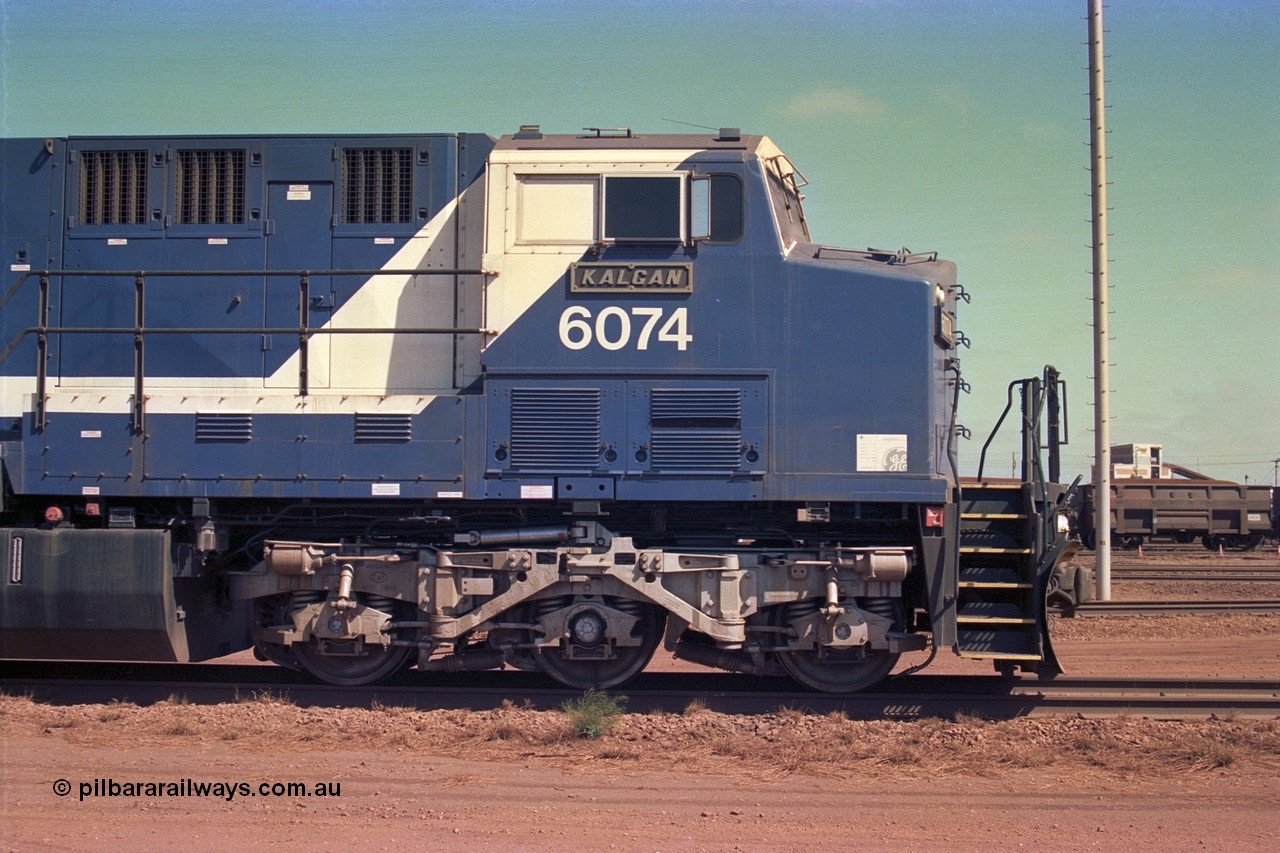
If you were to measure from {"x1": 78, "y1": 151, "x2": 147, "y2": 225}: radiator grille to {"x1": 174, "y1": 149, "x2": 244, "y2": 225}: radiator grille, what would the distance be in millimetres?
344

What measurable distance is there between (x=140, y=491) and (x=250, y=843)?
4329 millimetres

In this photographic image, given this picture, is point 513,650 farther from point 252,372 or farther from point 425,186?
point 425,186

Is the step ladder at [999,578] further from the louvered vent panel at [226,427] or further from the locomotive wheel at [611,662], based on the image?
the louvered vent panel at [226,427]

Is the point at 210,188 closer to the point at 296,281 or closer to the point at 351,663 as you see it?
the point at 296,281

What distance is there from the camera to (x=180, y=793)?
638 cm

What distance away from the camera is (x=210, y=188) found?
9.59 metres

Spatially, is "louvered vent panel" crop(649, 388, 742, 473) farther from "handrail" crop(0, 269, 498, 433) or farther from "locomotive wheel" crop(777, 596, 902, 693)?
"locomotive wheel" crop(777, 596, 902, 693)

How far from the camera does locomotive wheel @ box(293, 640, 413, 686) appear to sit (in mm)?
9266

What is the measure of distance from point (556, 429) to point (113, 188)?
4.71 meters

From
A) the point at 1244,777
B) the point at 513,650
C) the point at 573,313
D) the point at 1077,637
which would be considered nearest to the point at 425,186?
the point at 573,313

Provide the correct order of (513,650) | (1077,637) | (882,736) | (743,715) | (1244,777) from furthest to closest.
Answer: (1077,637) → (513,650) → (743,715) → (882,736) → (1244,777)

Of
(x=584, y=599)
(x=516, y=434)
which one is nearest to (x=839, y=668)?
(x=584, y=599)

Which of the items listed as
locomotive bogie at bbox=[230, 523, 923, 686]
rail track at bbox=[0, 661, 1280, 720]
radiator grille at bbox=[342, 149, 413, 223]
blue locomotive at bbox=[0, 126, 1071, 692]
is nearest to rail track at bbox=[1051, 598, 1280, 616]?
rail track at bbox=[0, 661, 1280, 720]

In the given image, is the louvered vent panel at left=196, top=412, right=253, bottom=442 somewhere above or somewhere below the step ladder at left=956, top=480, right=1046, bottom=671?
above
